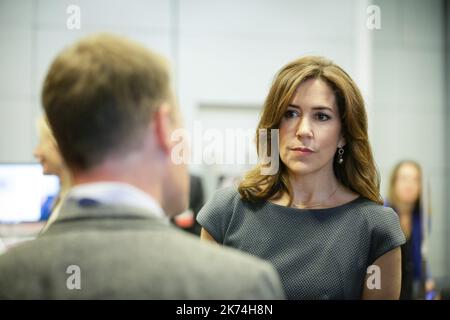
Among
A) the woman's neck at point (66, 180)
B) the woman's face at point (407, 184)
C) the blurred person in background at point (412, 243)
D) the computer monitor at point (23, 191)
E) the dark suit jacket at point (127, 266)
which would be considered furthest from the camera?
the computer monitor at point (23, 191)

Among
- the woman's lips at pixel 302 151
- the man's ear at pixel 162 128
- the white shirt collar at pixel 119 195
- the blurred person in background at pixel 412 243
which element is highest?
the man's ear at pixel 162 128

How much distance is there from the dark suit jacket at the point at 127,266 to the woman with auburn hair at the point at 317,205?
1.48 ft

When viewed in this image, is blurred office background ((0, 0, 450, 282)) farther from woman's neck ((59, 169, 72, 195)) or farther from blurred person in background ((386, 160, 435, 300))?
woman's neck ((59, 169, 72, 195))

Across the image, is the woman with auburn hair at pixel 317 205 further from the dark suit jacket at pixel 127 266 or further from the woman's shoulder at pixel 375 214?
the dark suit jacket at pixel 127 266

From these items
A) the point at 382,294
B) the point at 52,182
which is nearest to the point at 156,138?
the point at 382,294

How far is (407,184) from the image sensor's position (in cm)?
159

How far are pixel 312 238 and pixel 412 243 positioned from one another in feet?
1.49

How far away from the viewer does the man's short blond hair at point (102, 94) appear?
58 centimetres

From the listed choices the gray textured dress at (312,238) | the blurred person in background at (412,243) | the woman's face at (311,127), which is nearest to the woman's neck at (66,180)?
the gray textured dress at (312,238)

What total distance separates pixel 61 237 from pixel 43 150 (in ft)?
2.26

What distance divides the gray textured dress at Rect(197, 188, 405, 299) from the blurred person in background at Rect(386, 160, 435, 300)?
12.1 inches

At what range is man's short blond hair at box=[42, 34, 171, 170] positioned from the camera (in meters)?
0.58

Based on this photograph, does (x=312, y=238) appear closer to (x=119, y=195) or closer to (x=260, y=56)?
(x=119, y=195)

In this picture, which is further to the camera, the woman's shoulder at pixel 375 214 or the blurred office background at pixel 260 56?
the blurred office background at pixel 260 56
